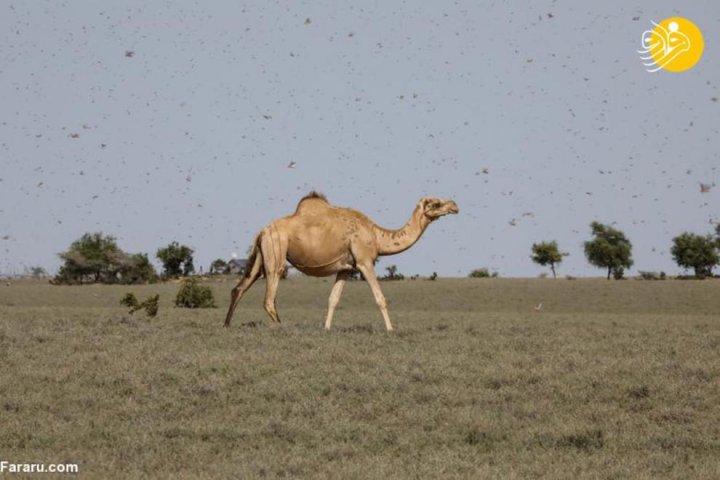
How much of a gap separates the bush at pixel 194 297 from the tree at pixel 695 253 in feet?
237

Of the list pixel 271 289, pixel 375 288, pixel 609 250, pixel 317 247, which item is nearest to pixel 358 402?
pixel 375 288

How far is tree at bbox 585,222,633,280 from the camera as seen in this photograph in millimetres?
115062

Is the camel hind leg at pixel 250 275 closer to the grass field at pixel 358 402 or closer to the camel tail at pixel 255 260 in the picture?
the camel tail at pixel 255 260

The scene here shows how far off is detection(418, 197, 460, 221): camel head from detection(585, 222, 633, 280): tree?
9011cm

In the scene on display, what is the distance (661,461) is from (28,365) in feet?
38.9

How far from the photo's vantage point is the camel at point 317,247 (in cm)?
2445

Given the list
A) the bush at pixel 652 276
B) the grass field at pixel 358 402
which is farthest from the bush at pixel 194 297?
the bush at pixel 652 276

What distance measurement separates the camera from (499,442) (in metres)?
16.6

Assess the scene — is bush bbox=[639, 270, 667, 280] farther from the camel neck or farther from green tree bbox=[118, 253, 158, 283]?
the camel neck

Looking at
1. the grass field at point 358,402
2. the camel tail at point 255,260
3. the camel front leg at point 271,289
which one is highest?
the camel tail at point 255,260

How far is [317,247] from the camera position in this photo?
80.3 ft

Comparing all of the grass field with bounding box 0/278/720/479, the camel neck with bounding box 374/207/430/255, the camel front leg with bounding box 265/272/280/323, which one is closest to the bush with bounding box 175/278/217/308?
the grass field with bounding box 0/278/720/479

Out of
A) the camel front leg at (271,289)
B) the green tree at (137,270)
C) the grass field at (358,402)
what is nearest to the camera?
the grass field at (358,402)

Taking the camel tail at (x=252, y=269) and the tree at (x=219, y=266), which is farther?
the tree at (x=219, y=266)
